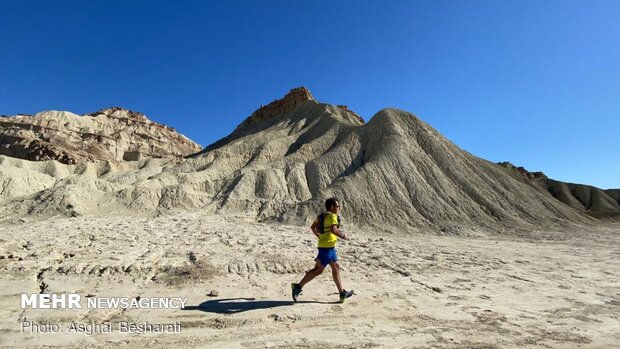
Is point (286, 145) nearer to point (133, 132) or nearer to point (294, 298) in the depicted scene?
point (294, 298)

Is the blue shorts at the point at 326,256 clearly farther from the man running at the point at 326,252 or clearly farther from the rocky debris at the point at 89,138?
the rocky debris at the point at 89,138

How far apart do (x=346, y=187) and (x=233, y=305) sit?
55.1 feet

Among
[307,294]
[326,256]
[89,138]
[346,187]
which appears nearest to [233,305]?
[307,294]

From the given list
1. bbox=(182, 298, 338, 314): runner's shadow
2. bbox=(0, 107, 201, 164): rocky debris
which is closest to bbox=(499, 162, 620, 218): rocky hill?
bbox=(182, 298, 338, 314): runner's shadow

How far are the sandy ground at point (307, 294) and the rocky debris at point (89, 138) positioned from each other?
41.5 metres

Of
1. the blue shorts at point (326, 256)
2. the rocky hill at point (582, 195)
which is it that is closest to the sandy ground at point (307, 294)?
the blue shorts at point (326, 256)

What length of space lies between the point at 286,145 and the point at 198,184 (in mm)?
11878

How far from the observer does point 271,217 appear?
1953 cm

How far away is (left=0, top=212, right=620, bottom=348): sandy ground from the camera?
413 centimetres

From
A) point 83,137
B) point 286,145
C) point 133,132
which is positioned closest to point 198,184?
point 286,145

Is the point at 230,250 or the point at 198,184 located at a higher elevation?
the point at 198,184

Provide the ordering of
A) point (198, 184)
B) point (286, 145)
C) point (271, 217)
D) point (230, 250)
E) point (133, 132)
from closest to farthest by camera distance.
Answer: point (230, 250) → point (271, 217) → point (198, 184) → point (286, 145) → point (133, 132)

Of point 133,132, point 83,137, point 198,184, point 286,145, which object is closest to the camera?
point 198,184

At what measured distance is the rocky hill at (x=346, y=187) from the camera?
63.2 feet
